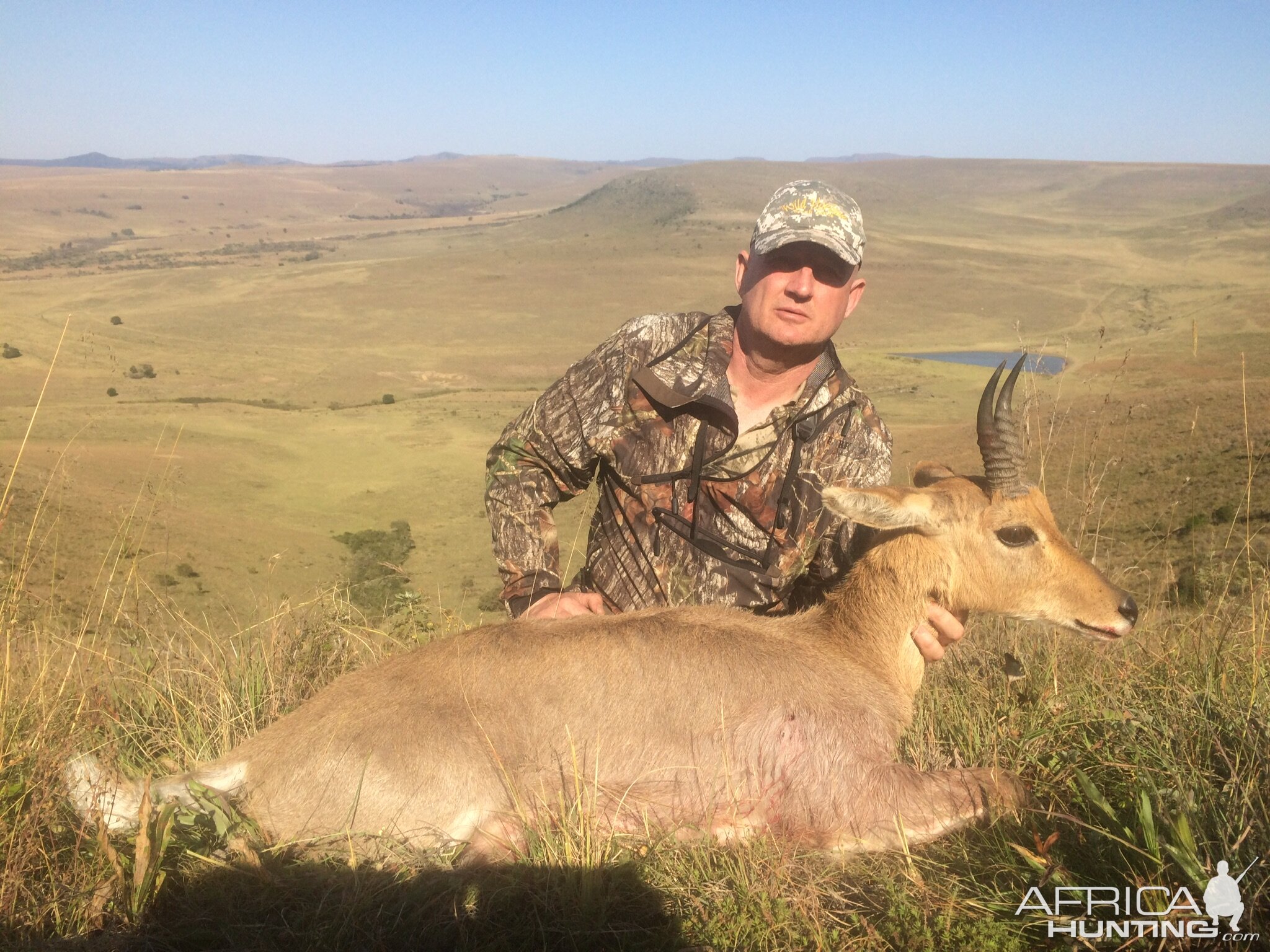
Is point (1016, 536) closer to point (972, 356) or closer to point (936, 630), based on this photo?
point (936, 630)

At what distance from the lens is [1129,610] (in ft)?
15.3

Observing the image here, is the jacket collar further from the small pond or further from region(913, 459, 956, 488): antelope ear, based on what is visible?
the small pond

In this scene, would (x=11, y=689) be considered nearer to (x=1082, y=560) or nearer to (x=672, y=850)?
(x=672, y=850)

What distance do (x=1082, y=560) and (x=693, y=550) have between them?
A: 2.16 meters

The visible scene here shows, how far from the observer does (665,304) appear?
71500mm

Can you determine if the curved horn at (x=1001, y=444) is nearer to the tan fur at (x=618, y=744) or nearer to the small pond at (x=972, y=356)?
the tan fur at (x=618, y=744)

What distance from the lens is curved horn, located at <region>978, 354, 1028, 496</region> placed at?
4562mm

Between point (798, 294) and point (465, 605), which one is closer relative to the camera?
point (798, 294)

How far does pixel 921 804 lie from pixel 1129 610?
5.04 feet

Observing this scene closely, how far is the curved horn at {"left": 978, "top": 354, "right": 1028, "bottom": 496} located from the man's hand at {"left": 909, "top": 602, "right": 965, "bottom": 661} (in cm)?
68

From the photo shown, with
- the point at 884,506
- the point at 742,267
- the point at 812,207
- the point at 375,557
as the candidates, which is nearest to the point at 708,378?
the point at 742,267

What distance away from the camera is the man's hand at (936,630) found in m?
4.85

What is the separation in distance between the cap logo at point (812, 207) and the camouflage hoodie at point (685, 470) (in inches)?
31.5

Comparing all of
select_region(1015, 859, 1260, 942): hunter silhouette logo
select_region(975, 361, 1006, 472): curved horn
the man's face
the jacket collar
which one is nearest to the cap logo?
the man's face
